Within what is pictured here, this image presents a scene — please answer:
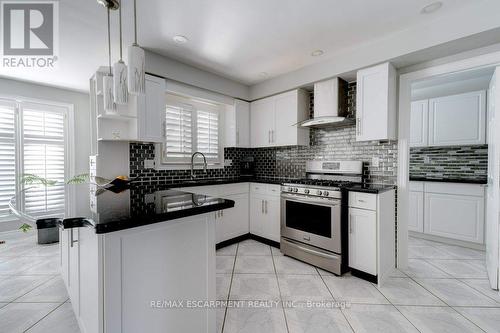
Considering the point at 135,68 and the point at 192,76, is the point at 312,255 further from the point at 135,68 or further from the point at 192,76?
the point at 192,76

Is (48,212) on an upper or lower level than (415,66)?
lower

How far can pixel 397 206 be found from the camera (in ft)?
8.59

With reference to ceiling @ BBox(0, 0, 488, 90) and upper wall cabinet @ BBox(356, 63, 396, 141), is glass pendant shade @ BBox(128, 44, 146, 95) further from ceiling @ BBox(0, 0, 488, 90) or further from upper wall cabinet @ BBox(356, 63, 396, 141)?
upper wall cabinet @ BBox(356, 63, 396, 141)

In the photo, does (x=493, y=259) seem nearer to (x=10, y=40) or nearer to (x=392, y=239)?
(x=392, y=239)

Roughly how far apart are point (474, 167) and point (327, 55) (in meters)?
3.04

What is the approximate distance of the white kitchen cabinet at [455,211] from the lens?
3117mm

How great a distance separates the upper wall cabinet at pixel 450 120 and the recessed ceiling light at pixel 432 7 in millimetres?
2357

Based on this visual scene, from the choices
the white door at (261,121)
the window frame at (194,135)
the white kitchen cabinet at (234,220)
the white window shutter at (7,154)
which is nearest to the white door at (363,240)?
the white kitchen cabinet at (234,220)

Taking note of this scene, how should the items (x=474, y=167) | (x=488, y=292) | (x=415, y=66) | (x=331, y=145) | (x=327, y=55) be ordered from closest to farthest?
1. (x=488, y=292)
2. (x=415, y=66)
3. (x=327, y=55)
4. (x=331, y=145)
5. (x=474, y=167)

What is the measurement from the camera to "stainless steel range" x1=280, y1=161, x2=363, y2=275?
2.45 metres

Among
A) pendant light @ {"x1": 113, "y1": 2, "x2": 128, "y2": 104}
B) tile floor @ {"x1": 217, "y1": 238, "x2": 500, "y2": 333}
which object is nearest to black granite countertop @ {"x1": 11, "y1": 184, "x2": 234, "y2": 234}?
pendant light @ {"x1": 113, "y1": 2, "x2": 128, "y2": 104}

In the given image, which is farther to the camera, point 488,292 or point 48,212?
point 48,212

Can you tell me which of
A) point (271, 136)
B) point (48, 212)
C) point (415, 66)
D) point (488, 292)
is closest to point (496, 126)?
point (415, 66)

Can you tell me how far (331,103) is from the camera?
293 centimetres
